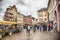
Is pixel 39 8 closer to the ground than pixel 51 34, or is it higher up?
higher up

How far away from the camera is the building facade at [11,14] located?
3.16m

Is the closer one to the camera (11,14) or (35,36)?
(35,36)

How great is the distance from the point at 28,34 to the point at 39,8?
2.01 ft

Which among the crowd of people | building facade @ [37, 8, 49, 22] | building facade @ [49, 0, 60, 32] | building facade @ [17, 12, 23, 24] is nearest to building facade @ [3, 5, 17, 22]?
building facade @ [17, 12, 23, 24]

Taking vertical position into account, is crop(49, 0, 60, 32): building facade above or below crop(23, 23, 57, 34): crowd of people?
above

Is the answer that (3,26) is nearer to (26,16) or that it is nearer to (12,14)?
(12,14)

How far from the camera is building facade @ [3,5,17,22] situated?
3.16 metres

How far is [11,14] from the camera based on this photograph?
10.5ft

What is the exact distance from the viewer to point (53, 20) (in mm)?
3205

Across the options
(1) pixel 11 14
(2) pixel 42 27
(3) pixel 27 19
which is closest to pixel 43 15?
(2) pixel 42 27

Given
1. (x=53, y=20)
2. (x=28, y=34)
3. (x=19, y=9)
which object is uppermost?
(x=19, y=9)

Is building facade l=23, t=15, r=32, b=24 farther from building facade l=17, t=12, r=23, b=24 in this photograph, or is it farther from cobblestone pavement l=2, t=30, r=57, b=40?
cobblestone pavement l=2, t=30, r=57, b=40

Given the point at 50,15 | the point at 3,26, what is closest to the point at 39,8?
the point at 50,15

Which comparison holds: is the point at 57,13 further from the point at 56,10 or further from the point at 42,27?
the point at 42,27
